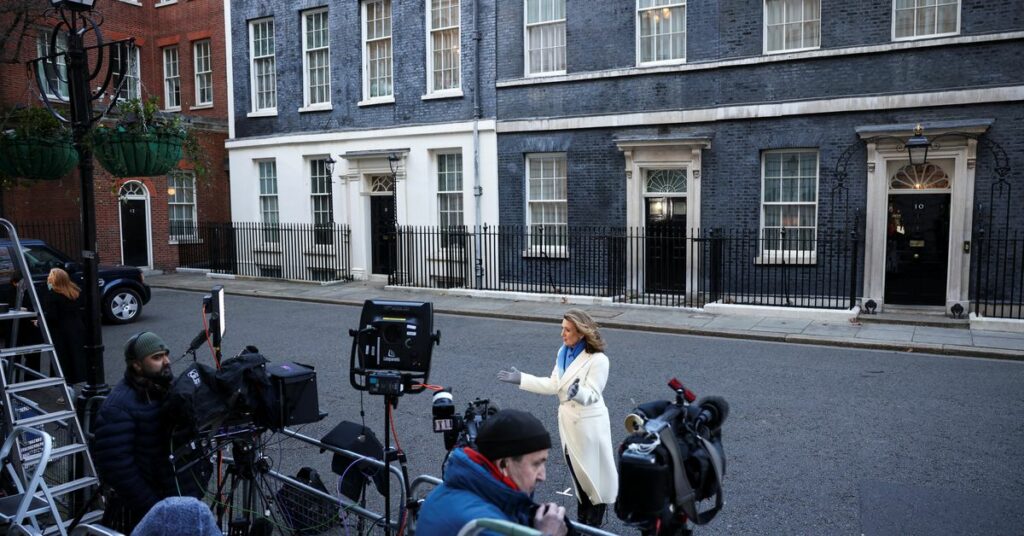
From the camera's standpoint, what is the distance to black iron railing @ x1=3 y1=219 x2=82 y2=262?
22094 millimetres

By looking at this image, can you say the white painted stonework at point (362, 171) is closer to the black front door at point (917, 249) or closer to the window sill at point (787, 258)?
the window sill at point (787, 258)

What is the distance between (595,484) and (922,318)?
37.4 ft

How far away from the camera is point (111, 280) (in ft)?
48.8

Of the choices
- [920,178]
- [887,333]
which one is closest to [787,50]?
[920,178]

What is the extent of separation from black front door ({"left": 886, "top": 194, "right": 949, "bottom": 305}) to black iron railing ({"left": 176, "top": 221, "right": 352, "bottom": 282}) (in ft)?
46.3

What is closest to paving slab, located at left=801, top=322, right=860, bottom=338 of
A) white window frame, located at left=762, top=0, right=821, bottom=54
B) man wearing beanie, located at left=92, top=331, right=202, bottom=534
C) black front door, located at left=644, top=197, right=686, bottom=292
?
black front door, located at left=644, top=197, right=686, bottom=292

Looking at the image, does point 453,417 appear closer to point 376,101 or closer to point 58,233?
point 376,101

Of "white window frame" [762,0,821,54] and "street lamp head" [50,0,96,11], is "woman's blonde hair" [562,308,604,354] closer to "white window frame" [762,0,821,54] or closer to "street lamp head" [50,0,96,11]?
"street lamp head" [50,0,96,11]

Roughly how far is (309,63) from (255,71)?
2.46m

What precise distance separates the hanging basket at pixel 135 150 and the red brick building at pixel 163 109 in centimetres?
1609

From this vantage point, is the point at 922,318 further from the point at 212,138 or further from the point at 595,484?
the point at 212,138

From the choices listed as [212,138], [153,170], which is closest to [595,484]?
[153,170]

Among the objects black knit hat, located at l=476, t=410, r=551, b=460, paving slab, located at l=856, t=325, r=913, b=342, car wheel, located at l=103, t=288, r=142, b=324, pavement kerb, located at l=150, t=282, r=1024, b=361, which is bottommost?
pavement kerb, located at l=150, t=282, r=1024, b=361

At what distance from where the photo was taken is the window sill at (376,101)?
21.1 metres
